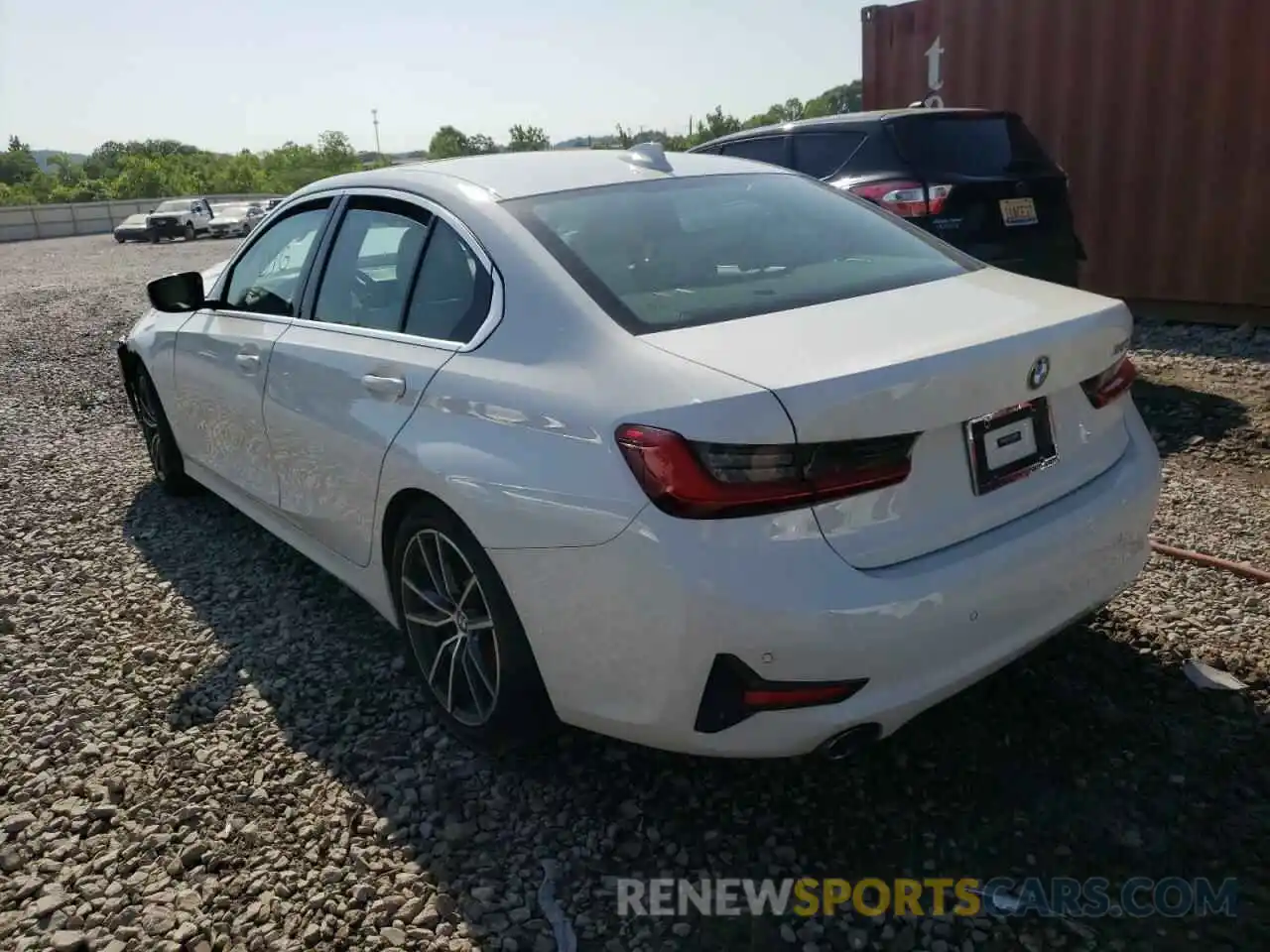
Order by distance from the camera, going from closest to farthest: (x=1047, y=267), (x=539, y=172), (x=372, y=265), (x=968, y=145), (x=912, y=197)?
(x=539, y=172)
(x=372, y=265)
(x=912, y=197)
(x=1047, y=267)
(x=968, y=145)

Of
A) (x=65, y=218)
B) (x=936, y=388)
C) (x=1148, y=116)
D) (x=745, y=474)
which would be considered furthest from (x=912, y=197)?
(x=65, y=218)

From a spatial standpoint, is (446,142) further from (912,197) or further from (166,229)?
(912,197)

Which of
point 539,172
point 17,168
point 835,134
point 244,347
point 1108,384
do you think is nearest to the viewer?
point 1108,384

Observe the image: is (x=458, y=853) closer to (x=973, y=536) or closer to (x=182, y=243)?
(x=973, y=536)

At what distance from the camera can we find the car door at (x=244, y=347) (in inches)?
148

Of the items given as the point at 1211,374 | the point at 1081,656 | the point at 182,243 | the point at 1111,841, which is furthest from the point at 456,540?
the point at 182,243

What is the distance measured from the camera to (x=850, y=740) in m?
2.24

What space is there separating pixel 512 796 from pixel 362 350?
4.49ft

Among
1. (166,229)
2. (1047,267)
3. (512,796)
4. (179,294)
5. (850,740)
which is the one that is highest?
(179,294)

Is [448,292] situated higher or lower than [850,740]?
higher

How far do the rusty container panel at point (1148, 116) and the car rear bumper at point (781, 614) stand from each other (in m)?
6.74

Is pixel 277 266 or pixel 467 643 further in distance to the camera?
pixel 277 266

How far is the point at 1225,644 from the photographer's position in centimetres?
322

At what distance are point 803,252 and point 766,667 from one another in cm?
133
